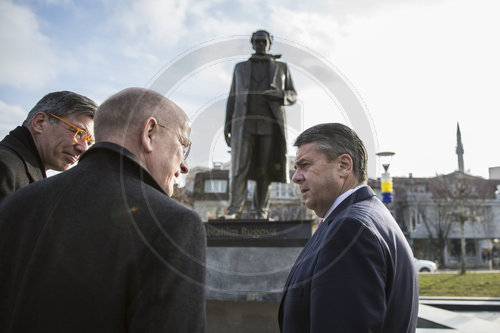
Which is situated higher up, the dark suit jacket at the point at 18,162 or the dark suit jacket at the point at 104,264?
the dark suit jacket at the point at 18,162

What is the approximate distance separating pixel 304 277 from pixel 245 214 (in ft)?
19.8

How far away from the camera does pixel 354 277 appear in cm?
170

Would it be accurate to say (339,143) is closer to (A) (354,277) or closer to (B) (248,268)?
(A) (354,277)

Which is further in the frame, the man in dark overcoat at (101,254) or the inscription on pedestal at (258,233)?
the inscription on pedestal at (258,233)

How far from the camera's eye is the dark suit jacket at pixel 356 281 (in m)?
1.66

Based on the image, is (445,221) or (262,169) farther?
(445,221)

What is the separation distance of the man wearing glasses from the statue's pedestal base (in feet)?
12.2

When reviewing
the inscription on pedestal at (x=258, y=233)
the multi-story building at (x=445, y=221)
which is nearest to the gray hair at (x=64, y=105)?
the inscription on pedestal at (x=258, y=233)

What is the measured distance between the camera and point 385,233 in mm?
1910

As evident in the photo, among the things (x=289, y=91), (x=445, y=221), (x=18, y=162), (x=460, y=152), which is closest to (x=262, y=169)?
(x=289, y=91)

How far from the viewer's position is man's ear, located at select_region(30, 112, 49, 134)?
240cm

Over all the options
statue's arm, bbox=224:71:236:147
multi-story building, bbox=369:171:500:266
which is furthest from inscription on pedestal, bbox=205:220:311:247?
multi-story building, bbox=369:171:500:266

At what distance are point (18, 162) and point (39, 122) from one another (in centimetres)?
31

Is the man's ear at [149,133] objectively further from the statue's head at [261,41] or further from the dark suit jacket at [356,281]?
the statue's head at [261,41]
